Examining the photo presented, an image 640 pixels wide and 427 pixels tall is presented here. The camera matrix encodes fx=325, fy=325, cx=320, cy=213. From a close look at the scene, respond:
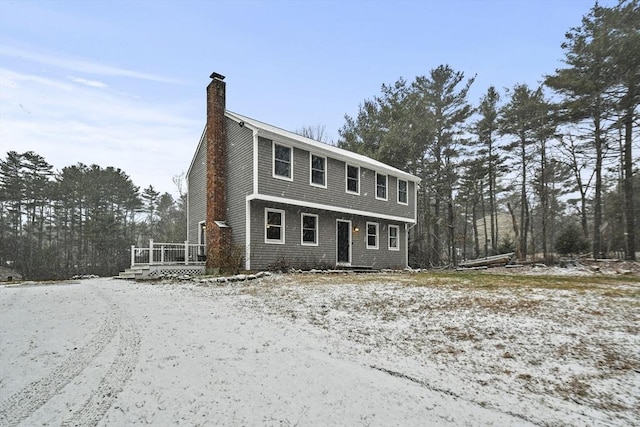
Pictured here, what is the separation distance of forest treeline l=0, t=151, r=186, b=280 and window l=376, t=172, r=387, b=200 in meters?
18.2

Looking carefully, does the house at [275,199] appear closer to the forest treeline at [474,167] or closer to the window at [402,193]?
the window at [402,193]

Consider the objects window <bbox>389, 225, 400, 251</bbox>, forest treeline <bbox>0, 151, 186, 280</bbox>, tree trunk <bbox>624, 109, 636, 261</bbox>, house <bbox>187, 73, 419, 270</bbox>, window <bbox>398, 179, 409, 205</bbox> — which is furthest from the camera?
forest treeline <bbox>0, 151, 186, 280</bbox>

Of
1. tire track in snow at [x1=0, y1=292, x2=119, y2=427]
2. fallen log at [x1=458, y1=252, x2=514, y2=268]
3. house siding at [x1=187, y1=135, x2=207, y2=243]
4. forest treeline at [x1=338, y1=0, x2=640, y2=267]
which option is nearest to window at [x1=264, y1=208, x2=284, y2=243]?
house siding at [x1=187, y1=135, x2=207, y2=243]

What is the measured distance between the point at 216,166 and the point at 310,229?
4751 mm

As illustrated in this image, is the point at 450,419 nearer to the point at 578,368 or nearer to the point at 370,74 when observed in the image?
the point at 578,368

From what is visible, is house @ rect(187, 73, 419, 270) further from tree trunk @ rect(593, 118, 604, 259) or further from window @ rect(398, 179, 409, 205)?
tree trunk @ rect(593, 118, 604, 259)

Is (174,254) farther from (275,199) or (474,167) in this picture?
(474,167)

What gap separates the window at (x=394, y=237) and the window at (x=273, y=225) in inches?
300

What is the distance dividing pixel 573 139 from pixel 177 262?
2465 cm

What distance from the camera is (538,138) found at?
22047mm

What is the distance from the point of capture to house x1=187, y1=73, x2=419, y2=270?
486 inches

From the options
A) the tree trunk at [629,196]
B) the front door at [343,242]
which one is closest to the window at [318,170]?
the front door at [343,242]

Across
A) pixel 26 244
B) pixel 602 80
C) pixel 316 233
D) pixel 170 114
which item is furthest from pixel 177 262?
pixel 26 244

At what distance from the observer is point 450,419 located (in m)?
2.26
